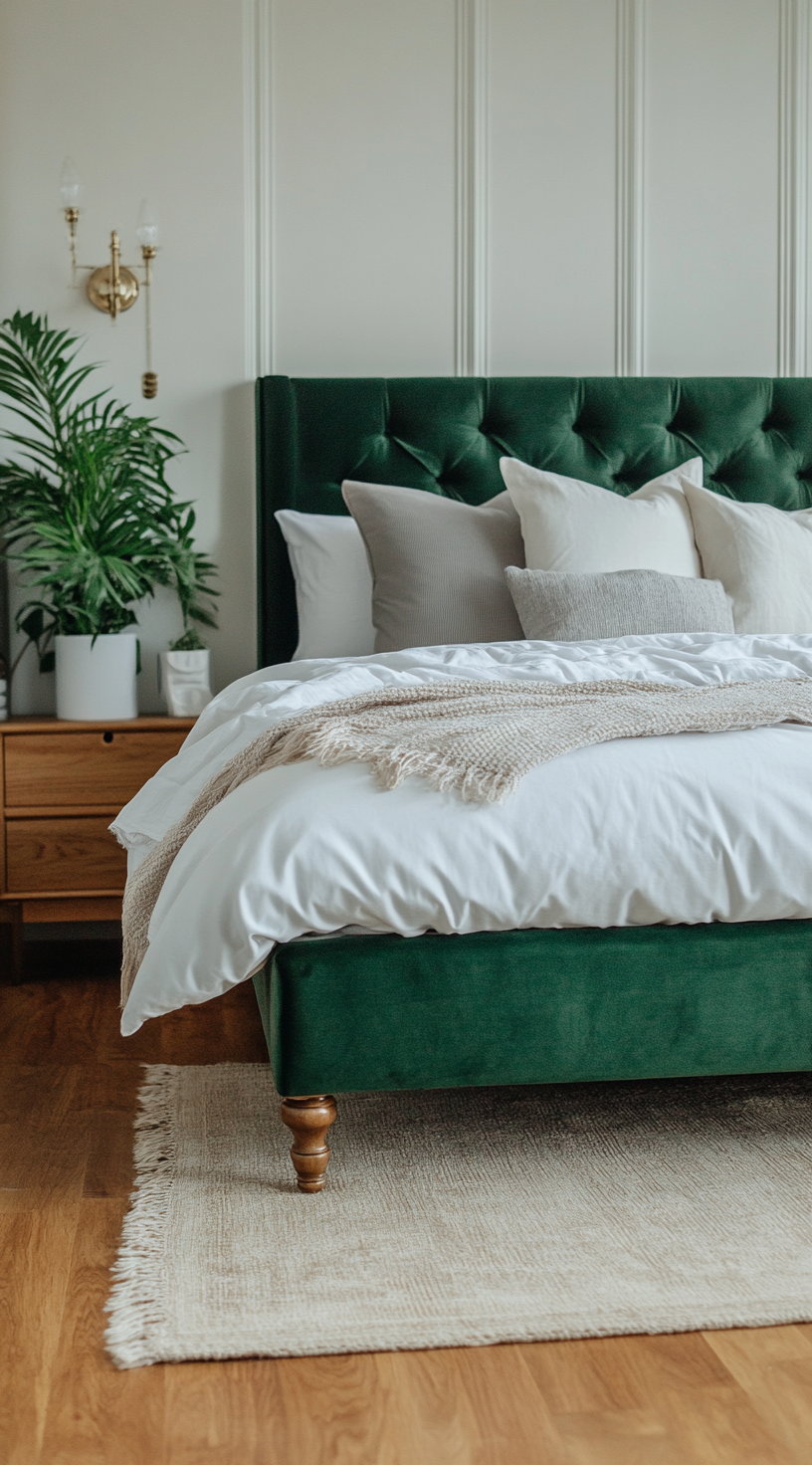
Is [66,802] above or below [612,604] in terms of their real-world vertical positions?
below

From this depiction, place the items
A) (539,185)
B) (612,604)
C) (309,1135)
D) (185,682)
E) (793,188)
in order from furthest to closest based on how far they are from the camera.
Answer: (793,188), (539,185), (185,682), (612,604), (309,1135)

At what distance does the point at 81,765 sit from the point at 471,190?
6.47 feet

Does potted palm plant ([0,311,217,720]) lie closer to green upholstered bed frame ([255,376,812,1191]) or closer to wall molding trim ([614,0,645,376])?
wall molding trim ([614,0,645,376])

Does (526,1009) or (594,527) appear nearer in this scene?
(526,1009)

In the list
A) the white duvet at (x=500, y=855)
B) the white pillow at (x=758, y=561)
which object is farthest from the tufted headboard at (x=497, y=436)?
the white duvet at (x=500, y=855)

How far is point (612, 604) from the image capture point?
275cm

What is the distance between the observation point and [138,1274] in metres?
1.47

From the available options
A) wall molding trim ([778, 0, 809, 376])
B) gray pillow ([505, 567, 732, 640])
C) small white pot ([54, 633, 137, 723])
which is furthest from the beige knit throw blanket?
wall molding trim ([778, 0, 809, 376])

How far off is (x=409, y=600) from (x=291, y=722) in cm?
123

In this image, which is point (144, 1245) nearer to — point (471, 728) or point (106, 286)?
point (471, 728)

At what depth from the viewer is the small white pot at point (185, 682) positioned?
A: 10.4ft

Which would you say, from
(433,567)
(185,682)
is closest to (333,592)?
(433,567)

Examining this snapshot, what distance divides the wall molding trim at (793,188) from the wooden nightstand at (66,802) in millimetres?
2197

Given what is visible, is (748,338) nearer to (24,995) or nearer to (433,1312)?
(24,995)
